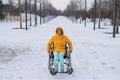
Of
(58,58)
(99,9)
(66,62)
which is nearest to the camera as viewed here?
(58,58)

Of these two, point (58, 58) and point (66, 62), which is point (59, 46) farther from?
point (66, 62)

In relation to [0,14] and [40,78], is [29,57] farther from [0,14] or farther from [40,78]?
[0,14]

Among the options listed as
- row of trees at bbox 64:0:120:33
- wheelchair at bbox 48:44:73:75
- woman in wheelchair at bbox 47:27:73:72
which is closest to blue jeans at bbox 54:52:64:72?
woman in wheelchair at bbox 47:27:73:72

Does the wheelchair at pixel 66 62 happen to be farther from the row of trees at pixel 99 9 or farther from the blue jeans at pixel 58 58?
the row of trees at pixel 99 9

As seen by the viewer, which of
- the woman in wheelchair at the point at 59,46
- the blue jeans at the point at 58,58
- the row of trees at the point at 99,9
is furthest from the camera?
the row of trees at the point at 99,9

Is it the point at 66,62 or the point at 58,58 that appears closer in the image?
the point at 58,58

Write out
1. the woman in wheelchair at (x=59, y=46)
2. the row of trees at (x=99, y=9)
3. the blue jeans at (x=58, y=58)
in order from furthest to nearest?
the row of trees at (x=99, y=9) → the woman in wheelchair at (x=59, y=46) → the blue jeans at (x=58, y=58)

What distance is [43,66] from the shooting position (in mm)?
10203

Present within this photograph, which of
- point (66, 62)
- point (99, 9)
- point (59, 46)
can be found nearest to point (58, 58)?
point (66, 62)

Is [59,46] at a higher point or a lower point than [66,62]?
higher

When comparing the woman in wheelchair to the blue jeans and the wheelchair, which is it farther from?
the wheelchair

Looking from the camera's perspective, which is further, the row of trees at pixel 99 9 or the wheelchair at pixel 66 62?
the row of trees at pixel 99 9

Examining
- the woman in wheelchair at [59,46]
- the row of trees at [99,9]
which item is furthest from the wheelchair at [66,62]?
the row of trees at [99,9]

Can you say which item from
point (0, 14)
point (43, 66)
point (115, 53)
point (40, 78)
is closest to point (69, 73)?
point (40, 78)
